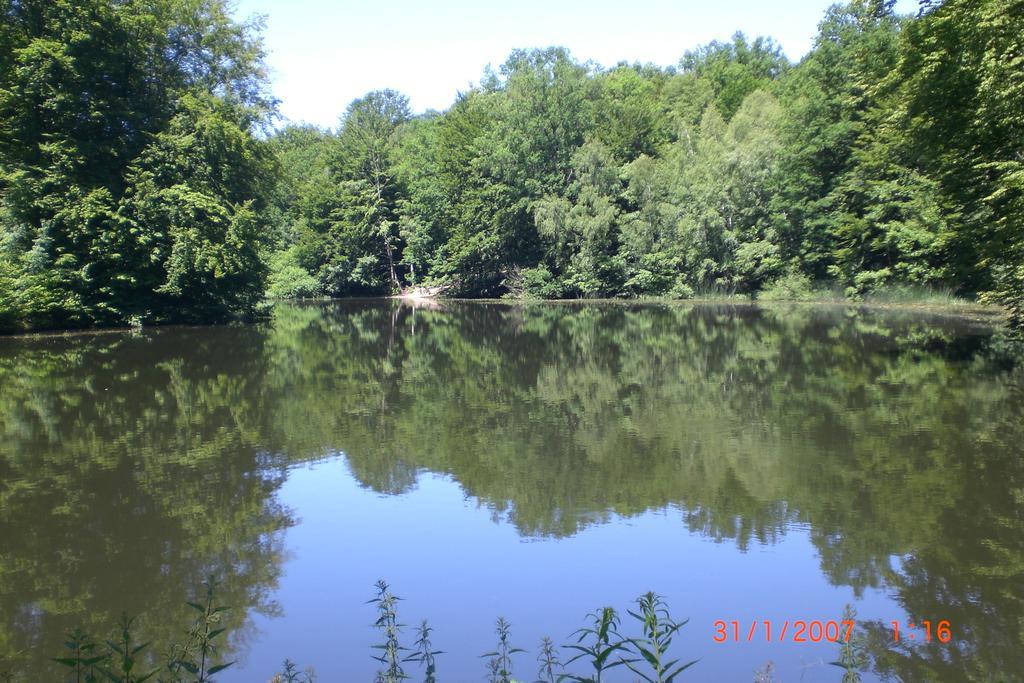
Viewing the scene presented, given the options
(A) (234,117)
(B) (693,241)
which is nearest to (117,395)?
(A) (234,117)

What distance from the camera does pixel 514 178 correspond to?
51594mm

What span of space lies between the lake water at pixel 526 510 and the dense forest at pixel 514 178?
745cm

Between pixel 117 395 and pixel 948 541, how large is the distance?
14061 mm

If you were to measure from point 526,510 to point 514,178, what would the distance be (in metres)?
45.6

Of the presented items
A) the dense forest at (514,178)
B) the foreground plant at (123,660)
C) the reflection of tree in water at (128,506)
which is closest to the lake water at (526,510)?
the reflection of tree in water at (128,506)

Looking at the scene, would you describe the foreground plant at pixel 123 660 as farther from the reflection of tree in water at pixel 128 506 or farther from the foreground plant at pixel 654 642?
the foreground plant at pixel 654 642

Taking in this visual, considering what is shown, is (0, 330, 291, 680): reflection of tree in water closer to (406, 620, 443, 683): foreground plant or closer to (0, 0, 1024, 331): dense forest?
(406, 620, 443, 683): foreground plant

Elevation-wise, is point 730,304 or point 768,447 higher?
point 730,304

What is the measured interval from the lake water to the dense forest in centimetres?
745

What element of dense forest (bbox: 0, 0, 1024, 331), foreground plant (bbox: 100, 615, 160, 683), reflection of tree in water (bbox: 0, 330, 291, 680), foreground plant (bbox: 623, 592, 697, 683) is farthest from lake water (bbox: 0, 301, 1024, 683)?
dense forest (bbox: 0, 0, 1024, 331)

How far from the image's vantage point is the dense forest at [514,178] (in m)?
19.0

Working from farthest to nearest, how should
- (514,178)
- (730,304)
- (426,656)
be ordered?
1. (514,178)
2. (730,304)
3. (426,656)

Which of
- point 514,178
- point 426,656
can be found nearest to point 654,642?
point 426,656

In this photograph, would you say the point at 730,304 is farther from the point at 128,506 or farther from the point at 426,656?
the point at 426,656
